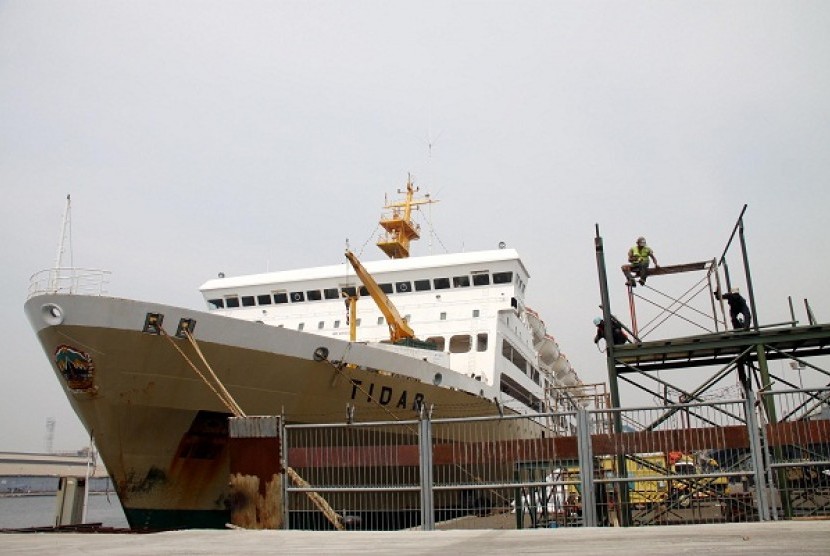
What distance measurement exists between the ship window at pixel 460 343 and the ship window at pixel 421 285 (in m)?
1.89

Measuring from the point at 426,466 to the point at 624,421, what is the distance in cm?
342

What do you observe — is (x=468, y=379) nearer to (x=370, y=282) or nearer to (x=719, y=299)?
(x=370, y=282)

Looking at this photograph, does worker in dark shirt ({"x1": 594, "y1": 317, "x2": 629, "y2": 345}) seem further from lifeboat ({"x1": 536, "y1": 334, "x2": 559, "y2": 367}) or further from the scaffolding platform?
lifeboat ({"x1": 536, "y1": 334, "x2": 559, "y2": 367})

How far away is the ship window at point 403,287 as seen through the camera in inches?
925

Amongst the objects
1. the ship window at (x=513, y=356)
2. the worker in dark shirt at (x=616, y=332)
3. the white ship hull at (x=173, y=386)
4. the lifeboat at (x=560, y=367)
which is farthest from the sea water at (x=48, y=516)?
the lifeboat at (x=560, y=367)

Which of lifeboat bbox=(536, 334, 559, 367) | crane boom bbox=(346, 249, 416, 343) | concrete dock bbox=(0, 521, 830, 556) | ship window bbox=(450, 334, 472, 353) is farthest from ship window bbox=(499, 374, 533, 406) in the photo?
concrete dock bbox=(0, 521, 830, 556)

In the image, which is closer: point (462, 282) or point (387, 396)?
point (387, 396)

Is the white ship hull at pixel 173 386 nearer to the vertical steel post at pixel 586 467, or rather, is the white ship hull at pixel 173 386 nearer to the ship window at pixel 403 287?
the vertical steel post at pixel 586 467

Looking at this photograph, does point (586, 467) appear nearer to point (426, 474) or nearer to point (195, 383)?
point (426, 474)

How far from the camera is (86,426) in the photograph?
1402 centimetres

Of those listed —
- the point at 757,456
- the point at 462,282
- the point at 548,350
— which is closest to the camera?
the point at 757,456

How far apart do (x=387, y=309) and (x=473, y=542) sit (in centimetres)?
1352

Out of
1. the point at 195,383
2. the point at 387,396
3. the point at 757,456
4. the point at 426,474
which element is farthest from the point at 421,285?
the point at 757,456

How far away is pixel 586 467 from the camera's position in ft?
27.6
